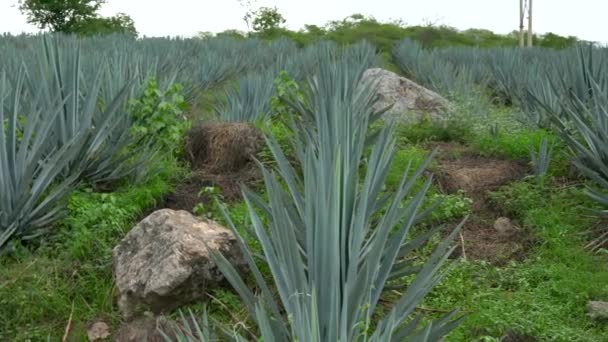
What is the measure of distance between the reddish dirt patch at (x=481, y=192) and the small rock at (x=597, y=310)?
2.24 feet

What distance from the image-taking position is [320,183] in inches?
83.4

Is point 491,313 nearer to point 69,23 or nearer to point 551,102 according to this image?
point 551,102

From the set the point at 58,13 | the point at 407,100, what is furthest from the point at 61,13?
the point at 407,100

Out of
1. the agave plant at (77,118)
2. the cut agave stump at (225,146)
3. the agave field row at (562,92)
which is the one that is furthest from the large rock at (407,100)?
the agave plant at (77,118)

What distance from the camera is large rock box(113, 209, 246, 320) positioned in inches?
140

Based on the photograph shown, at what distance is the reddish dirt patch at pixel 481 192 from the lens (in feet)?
14.2

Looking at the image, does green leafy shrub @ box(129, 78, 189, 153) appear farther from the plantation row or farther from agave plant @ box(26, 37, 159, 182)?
agave plant @ box(26, 37, 159, 182)

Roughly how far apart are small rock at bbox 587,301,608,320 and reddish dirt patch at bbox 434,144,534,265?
683 mm

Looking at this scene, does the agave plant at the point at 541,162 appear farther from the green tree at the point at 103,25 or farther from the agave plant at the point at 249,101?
the green tree at the point at 103,25

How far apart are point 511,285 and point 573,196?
4.28ft

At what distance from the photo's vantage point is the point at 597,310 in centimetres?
352

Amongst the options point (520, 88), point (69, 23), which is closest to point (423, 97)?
point (520, 88)

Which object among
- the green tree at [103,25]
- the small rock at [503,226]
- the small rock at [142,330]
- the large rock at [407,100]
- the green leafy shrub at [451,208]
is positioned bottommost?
the small rock at [142,330]

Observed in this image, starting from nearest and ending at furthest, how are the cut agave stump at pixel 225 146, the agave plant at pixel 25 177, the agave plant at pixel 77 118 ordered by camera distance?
the agave plant at pixel 25 177 < the agave plant at pixel 77 118 < the cut agave stump at pixel 225 146
